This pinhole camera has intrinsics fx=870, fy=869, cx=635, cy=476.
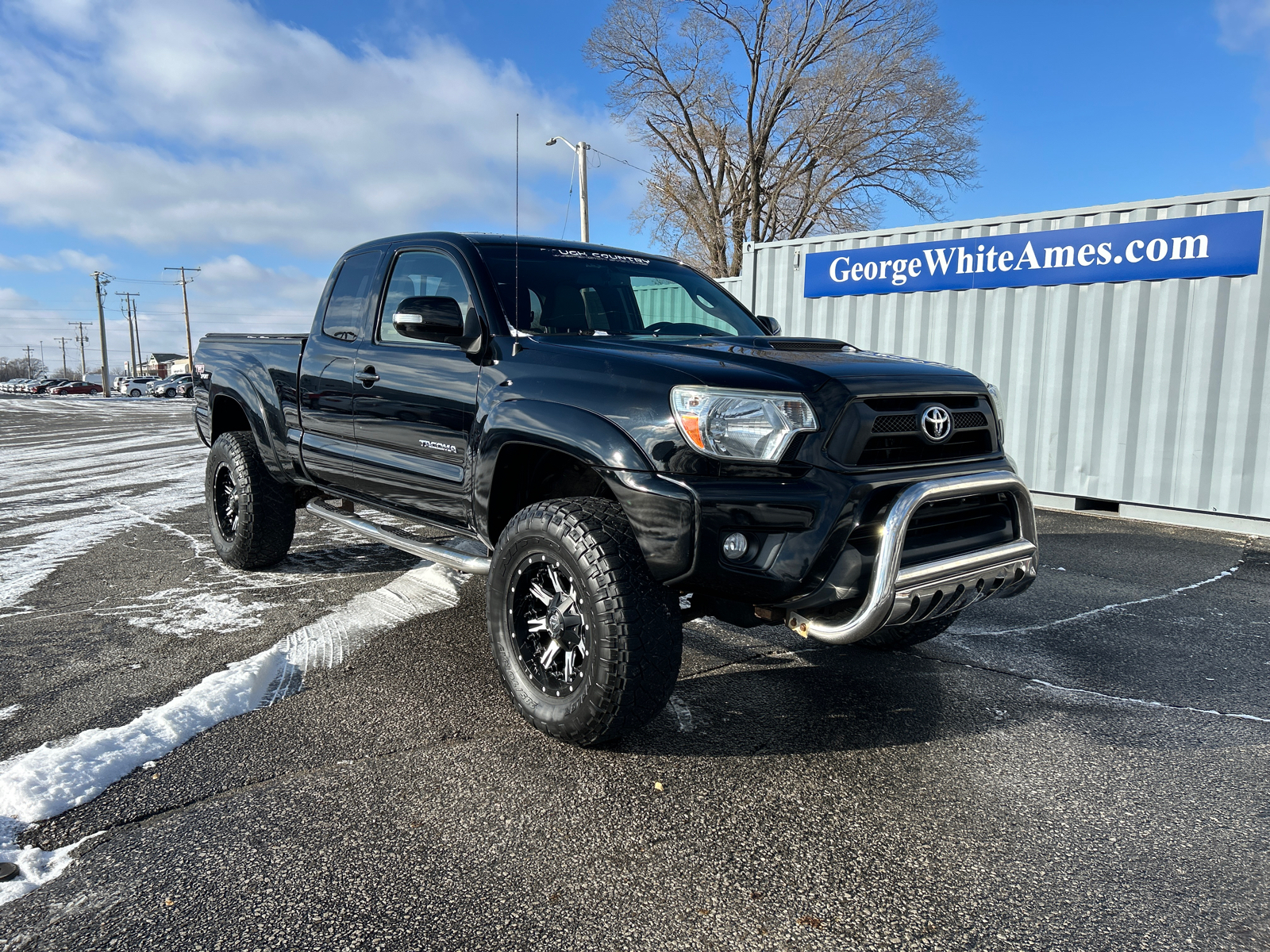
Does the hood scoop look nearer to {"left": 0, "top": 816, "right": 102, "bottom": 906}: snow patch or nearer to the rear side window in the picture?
the rear side window

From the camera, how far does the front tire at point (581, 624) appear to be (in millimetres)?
2752

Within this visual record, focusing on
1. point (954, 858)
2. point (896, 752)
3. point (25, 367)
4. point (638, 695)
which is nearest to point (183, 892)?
point (638, 695)

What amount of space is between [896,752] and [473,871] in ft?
5.01

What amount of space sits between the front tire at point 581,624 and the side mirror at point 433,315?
86 centimetres

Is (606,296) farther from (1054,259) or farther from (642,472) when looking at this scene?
(1054,259)

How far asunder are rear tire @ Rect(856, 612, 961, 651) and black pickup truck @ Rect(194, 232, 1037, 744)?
1cm

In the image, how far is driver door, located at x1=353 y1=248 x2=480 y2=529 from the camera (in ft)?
11.9

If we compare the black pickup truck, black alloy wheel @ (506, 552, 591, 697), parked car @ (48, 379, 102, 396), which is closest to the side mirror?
the black pickup truck

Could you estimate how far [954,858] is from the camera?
7.80 ft

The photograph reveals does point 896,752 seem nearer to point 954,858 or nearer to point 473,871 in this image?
point 954,858

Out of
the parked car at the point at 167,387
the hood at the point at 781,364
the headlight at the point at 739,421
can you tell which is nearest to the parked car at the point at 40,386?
the parked car at the point at 167,387

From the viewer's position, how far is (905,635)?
13.0 ft

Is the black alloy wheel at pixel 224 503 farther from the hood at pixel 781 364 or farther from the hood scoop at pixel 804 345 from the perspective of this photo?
the hood scoop at pixel 804 345

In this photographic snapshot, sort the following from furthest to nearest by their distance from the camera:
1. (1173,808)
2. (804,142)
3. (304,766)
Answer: (804,142), (304,766), (1173,808)
